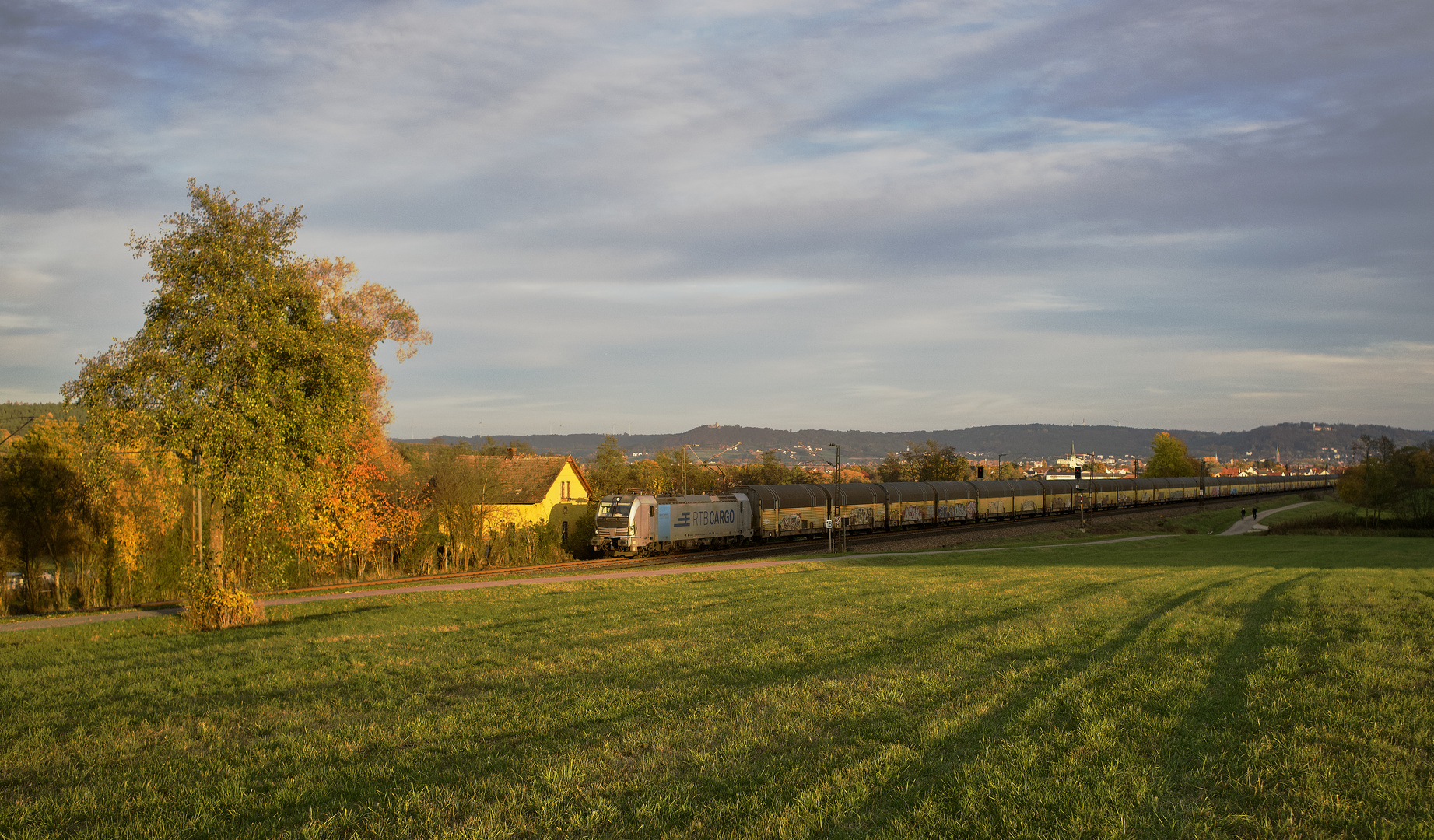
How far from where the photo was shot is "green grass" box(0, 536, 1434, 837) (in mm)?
6277

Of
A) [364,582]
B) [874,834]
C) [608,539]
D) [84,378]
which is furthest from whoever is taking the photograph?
[608,539]

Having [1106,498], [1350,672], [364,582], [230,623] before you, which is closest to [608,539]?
[364,582]

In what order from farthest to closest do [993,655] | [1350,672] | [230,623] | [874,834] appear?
[230,623]
[993,655]
[1350,672]
[874,834]

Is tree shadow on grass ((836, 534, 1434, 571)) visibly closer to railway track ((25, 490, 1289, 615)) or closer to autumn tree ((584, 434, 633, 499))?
railway track ((25, 490, 1289, 615))

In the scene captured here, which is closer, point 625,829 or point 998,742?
point 625,829

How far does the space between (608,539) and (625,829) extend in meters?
40.9

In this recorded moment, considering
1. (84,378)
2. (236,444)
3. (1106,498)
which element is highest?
(84,378)

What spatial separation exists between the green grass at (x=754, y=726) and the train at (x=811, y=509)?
2964 centimetres

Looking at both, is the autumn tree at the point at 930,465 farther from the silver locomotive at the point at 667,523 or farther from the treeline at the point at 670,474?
the silver locomotive at the point at 667,523

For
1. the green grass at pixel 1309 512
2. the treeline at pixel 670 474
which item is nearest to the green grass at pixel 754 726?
the treeline at pixel 670 474

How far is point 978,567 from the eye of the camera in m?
30.9

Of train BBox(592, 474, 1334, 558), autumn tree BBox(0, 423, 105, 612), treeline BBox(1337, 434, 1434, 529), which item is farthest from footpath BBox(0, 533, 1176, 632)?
treeline BBox(1337, 434, 1434, 529)

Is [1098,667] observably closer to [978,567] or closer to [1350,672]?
[1350,672]

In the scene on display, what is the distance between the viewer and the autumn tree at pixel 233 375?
18.3 m
